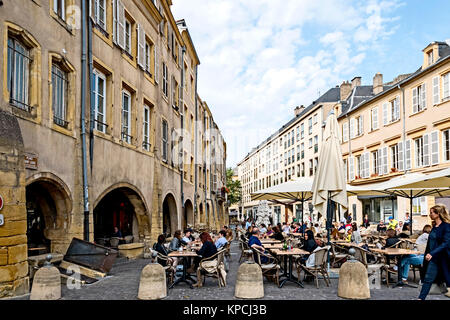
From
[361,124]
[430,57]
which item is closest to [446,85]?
[430,57]

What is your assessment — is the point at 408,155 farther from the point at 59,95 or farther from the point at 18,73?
the point at 18,73

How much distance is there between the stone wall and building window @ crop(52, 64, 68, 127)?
249cm

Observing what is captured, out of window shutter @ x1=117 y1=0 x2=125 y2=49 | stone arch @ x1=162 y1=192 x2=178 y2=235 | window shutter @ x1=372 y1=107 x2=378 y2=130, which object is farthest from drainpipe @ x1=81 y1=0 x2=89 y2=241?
window shutter @ x1=372 y1=107 x2=378 y2=130

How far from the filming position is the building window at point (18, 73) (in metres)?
8.77

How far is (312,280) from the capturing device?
1052 centimetres

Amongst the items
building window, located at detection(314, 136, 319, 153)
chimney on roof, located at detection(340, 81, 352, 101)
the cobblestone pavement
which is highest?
chimney on roof, located at detection(340, 81, 352, 101)

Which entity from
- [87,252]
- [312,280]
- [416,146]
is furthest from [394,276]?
[416,146]

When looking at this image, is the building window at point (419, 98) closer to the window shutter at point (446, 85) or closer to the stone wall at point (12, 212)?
the window shutter at point (446, 85)

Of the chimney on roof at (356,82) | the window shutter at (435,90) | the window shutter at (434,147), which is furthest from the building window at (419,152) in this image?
the chimney on roof at (356,82)

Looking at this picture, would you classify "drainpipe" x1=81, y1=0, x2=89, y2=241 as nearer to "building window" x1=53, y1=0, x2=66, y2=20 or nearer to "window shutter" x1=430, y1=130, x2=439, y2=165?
"building window" x1=53, y1=0, x2=66, y2=20

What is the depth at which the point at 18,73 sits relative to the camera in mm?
9070

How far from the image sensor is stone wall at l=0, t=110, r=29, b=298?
7.70 m

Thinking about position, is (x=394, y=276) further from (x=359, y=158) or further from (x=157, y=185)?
(x=359, y=158)

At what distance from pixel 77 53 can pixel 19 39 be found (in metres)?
2.57
